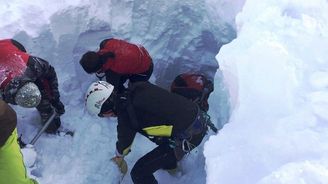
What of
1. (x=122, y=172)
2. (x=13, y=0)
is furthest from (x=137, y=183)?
(x=13, y=0)

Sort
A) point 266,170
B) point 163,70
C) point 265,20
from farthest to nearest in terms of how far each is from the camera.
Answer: point 163,70 < point 265,20 < point 266,170

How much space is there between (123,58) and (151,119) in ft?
2.99

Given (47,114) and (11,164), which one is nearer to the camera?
(11,164)

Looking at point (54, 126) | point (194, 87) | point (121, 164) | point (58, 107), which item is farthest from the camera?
point (194, 87)

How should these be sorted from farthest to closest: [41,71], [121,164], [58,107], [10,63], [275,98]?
[58,107] < [121,164] < [41,71] < [10,63] < [275,98]

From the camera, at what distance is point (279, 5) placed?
4008mm

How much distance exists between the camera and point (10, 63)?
3.51m

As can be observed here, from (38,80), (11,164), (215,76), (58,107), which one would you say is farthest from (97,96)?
(11,164)

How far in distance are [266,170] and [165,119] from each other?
1.04 m

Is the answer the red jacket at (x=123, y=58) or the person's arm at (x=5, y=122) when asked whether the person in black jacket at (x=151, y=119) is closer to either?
the red jacket at (x=123, y=58)

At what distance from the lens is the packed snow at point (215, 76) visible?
2.78m

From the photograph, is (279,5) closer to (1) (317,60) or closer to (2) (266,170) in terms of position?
(1) (317,60)

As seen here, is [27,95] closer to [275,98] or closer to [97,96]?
[97,96]

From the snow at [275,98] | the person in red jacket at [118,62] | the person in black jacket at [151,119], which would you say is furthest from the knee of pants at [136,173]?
the snow at [275,98]
